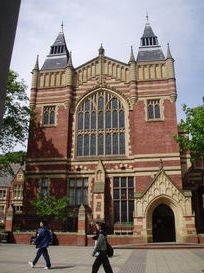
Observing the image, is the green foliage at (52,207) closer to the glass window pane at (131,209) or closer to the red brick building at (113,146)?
the red brick building at (113,146)

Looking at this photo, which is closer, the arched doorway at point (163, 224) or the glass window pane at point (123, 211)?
the arched doorway at point (163, 224)

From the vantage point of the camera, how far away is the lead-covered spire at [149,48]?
1358 inches

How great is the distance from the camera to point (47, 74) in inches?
1364

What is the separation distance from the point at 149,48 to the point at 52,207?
22.0m

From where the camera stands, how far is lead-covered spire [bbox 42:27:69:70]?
36.2 m

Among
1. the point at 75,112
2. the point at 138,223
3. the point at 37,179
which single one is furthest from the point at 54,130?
the point at 138,223

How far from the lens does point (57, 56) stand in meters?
37.9

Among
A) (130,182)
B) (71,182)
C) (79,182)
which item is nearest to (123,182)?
(130,182)

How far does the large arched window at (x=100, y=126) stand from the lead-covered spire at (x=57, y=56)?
695 centimetres

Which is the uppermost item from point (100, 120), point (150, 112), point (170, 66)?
point (170, 66)

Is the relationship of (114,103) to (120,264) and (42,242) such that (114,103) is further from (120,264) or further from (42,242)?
(42,242)

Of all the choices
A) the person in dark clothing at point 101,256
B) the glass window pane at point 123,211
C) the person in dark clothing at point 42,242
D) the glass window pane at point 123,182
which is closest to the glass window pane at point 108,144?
the glass window pane at point 123,182

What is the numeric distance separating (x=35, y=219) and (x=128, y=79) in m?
17.7

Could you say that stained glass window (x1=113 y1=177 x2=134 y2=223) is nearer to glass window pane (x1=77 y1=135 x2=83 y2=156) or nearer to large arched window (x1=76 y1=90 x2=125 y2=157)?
large arched window (x1=76 y1=90 x2=125 y2=157)
